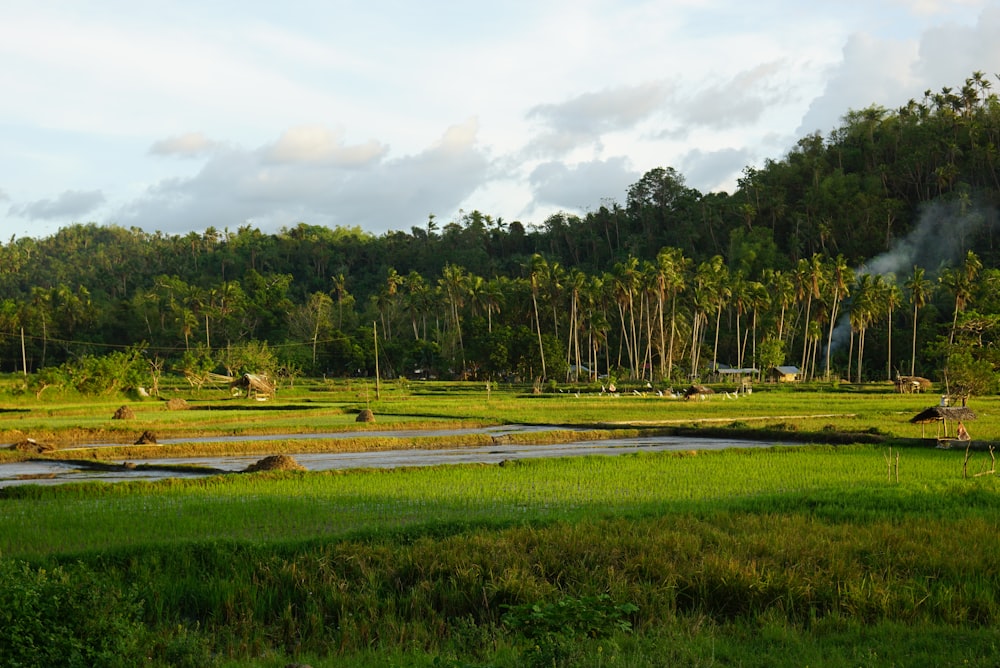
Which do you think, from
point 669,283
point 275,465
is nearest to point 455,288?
point 669,283

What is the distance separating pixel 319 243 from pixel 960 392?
346 feet

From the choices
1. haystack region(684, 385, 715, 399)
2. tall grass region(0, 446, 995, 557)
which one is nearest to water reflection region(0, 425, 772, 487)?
tall grass region(0, 446, 995, 557)

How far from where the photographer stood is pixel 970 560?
30.9ft

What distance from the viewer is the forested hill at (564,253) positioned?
8488 cm

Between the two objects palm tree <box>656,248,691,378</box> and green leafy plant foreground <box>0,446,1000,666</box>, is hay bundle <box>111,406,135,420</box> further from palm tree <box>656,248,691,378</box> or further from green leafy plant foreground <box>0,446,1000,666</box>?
palm tree <box>656,248,691,378</box>

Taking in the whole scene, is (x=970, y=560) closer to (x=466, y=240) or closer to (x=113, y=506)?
(x=113, y=506)

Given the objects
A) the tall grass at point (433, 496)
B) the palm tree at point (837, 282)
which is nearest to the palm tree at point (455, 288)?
the palm tree at point (837, 282)

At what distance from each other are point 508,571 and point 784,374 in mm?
67806

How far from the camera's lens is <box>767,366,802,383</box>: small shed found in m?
72.5

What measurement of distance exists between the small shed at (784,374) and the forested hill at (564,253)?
343 cm

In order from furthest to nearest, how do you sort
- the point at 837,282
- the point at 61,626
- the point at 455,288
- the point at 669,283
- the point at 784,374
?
the point at 455,288 < the point at 784,374 < the point at 669,283 < the point at 837,282 < the point at 61,626

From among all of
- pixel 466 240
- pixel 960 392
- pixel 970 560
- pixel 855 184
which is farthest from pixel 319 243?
pixel 970 560

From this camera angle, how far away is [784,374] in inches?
2867

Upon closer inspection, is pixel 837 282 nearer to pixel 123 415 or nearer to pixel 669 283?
pixel 669 283
